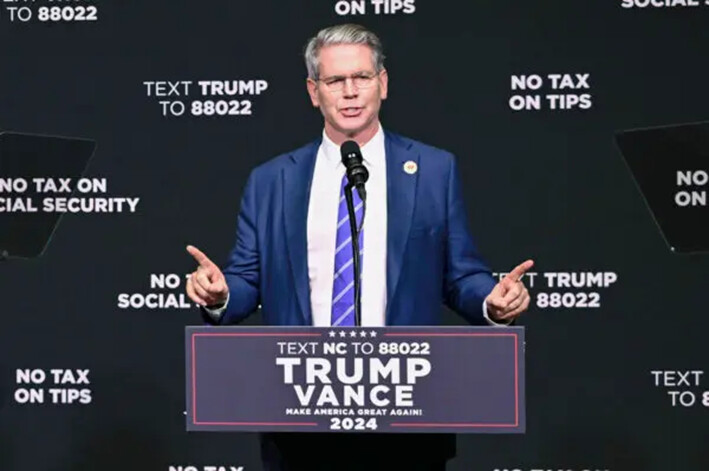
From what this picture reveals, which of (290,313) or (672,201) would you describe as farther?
(672,201)

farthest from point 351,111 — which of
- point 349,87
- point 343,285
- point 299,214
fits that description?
point 343,285

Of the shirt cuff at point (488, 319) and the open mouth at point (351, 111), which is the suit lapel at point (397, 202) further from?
the shirt cuff at point (488, 319)

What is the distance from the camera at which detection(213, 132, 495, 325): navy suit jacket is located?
2.27m

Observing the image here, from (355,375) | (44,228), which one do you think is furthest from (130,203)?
(355,375)

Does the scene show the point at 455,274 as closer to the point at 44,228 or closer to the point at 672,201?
the point at 672,201

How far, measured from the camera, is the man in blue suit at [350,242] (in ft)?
7.14

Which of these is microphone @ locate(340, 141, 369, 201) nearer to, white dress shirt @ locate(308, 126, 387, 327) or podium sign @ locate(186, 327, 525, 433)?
podium sign @ locate(186, 327, 525, 433)

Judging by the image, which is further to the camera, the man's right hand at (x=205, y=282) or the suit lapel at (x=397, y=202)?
the suit lapel at (x=397, y=202)

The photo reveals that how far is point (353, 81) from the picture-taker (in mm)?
2275

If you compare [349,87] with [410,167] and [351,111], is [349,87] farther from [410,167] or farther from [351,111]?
[410,167]

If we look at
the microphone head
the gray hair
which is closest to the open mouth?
the gray hair

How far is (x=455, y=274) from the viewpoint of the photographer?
230cm

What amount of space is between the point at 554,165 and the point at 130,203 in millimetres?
1368

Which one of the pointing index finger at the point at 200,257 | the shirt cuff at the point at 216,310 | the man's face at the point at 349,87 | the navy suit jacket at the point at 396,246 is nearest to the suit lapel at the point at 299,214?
the navy suit jacket at the point at 396,246
